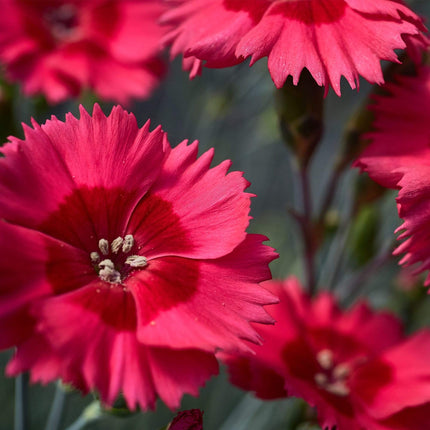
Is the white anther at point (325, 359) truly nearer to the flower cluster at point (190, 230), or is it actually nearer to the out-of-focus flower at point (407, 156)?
the flower cluster at point (190, 230)

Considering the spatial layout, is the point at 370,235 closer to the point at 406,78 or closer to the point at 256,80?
the point at 406,78

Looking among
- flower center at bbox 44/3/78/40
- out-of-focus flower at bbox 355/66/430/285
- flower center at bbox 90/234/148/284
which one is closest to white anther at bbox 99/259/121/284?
flower center at bbox 90/234/148/284

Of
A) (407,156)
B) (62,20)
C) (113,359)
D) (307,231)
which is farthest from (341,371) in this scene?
(62,20)

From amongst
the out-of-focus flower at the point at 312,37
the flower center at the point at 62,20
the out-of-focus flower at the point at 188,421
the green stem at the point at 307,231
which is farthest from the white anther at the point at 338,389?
the flower center at the point at 62,20

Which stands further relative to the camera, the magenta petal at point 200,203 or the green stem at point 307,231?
the green stem at point 307,231

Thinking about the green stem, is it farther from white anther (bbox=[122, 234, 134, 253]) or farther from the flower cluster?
white anther (bbox=[122, 234, 134, 253])

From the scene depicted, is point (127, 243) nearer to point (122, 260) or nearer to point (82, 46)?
point (122, 260)

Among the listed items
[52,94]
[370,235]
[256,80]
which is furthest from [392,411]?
[256,80]
